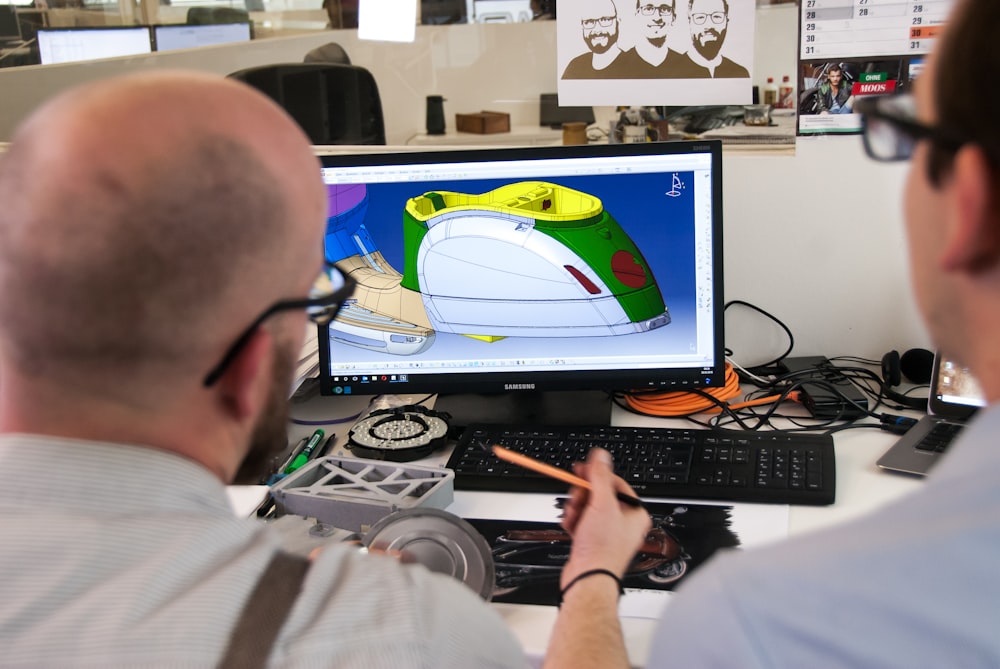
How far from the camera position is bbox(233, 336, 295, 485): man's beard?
2.50 feet

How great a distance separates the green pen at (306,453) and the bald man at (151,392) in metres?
0.65

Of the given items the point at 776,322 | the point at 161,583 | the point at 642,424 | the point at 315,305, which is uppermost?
the point at 315,305

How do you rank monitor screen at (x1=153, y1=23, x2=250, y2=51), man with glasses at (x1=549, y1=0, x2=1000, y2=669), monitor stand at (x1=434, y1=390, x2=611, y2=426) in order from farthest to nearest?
1. monitor screen at (x1=153, y1=23, x2=250, y2=51)
2. monitor stand at (x1=434, y1=390, x2=611, y2=426)
3. man with glasses at (x1=549, y1=0, x2=1000, y2=669)

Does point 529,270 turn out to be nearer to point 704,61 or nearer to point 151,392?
point 704,61

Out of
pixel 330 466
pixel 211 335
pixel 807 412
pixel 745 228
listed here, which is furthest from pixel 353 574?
pixel 745 228

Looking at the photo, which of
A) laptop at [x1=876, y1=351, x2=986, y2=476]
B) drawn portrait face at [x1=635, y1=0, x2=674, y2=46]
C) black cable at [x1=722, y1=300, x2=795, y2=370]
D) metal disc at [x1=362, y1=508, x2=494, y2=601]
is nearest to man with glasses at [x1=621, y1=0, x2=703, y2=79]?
drawn portrait face at [x1=635, y1=0, x2=674, y2=46]

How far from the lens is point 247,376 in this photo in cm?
71

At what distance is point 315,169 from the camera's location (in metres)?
0.77

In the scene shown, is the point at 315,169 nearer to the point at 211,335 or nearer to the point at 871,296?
the point at 211,335

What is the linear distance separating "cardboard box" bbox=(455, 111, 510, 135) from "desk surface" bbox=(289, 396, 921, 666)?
1250 mm

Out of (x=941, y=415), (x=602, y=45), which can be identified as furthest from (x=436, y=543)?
Result: (x=602, y=45)

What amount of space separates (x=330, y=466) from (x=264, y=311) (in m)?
0.62

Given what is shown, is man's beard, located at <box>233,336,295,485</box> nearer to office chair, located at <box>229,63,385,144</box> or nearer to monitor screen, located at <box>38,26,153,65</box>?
office chair, located at <box>229,63,385,144</box>

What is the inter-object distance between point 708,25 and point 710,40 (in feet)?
0.08
